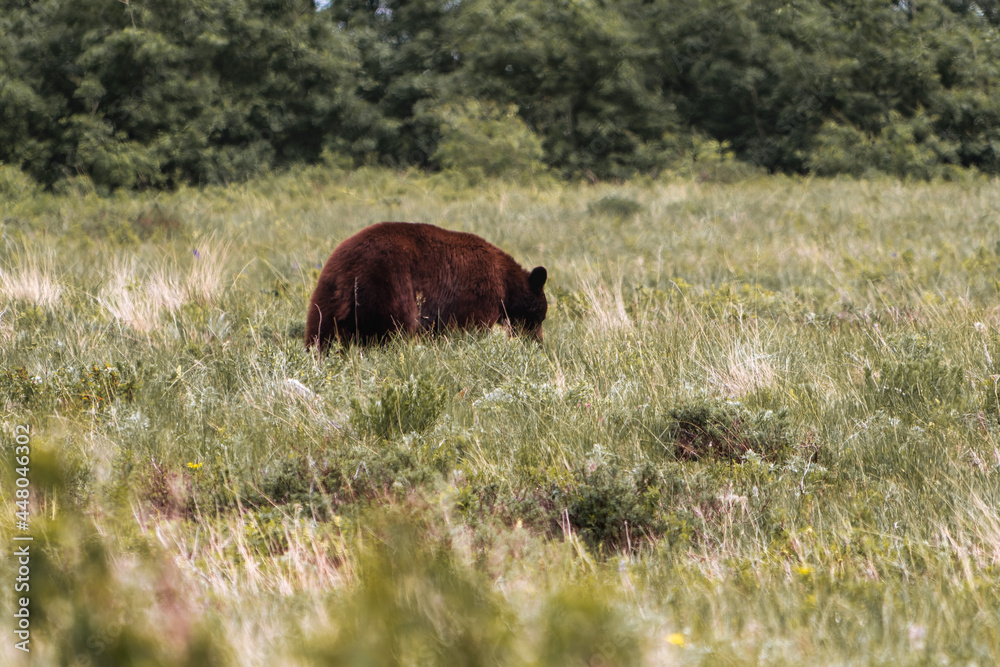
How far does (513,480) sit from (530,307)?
310 cm

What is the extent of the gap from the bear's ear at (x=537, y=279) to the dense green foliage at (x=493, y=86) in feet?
57.5

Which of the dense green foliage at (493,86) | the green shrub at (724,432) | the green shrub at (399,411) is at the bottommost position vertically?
the green shrub at (724,432)

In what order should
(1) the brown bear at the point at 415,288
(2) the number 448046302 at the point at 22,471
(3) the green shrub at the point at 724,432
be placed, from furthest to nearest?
1. (1) the brown bear at the point at 415,288
2. (3) the green shrub at the point at 724,432
3. (2) the number 448046302 at the point at 22,471

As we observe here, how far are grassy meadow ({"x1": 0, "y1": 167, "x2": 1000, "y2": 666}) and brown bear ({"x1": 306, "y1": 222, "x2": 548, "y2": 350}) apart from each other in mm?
212

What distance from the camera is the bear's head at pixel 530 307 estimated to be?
6.18 metres

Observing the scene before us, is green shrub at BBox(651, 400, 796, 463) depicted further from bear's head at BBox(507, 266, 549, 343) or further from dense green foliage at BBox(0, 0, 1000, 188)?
dense green foliage at BBox(0, 0, 1000, 188)

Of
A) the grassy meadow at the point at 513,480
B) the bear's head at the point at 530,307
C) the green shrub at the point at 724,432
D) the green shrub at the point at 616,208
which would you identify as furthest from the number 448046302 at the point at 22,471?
the green shrub at the point at 616,208

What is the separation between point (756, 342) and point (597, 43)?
27.0m

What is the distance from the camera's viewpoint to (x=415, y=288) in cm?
546

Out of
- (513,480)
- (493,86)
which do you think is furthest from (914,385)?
(493,86)

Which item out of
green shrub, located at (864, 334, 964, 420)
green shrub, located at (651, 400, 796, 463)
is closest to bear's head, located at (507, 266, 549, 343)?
green shrub, located at (651, 400, 796, 463)

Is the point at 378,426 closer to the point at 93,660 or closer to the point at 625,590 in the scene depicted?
the point at 625,590

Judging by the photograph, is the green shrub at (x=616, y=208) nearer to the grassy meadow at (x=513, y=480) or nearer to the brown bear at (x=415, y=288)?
the grassy meadow at (x=513, y=480)

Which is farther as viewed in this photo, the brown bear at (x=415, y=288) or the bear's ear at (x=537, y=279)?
the bear's ear at (x=537, y=279)
